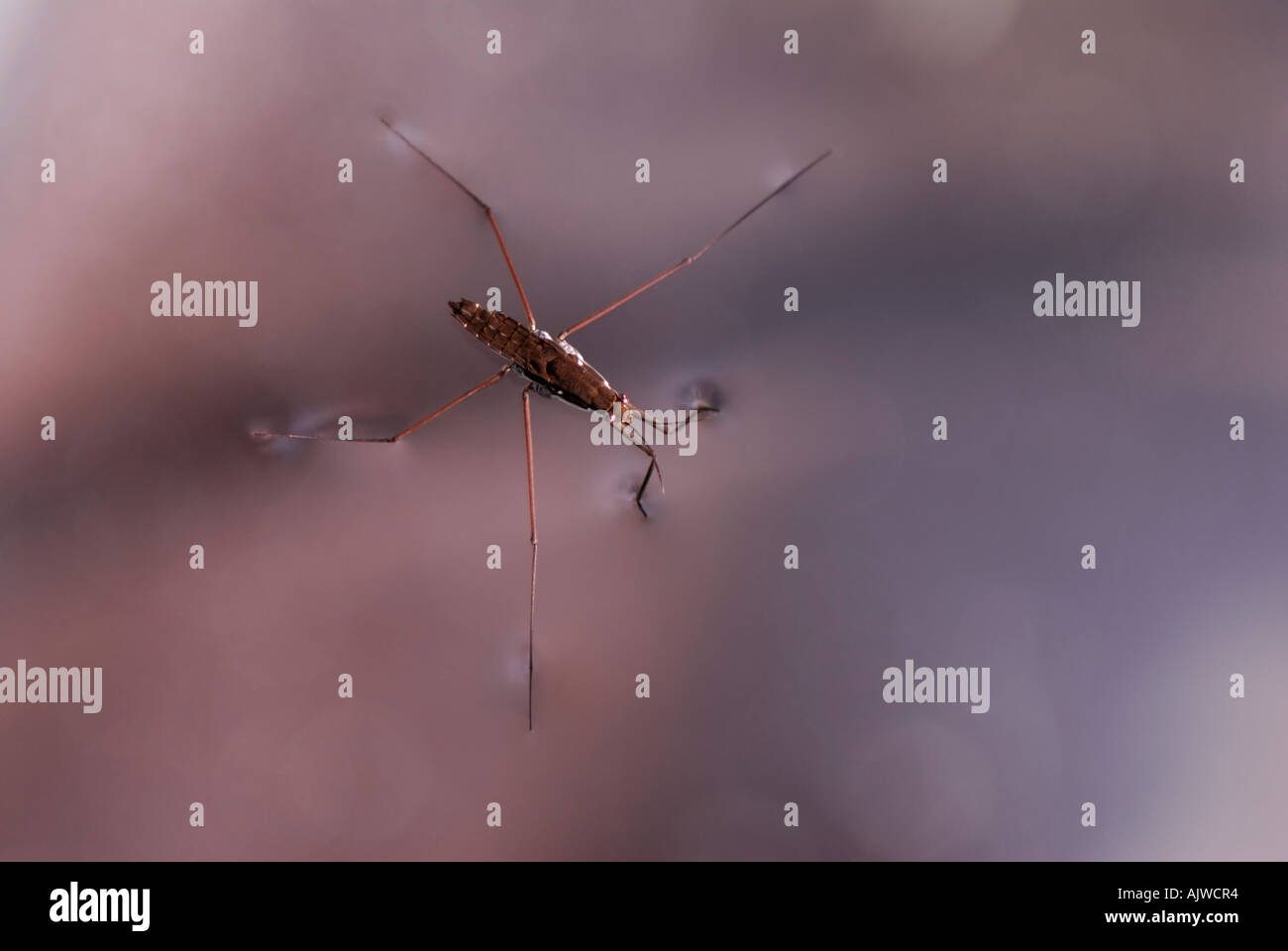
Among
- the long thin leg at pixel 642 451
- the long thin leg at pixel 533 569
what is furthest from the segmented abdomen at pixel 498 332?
the long thin leg at pixel 642 451

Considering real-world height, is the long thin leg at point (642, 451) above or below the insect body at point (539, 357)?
below

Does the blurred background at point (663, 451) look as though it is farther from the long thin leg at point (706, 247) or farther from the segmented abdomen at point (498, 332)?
the segmented abdomen at point (498, 332)

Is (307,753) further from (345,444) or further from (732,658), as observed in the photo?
(732,658)

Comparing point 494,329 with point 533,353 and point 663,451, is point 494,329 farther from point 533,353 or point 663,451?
point 663,451

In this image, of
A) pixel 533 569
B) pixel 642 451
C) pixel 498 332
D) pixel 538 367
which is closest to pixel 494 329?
pixel 498 332

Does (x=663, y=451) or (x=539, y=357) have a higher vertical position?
(x=539, y=357)

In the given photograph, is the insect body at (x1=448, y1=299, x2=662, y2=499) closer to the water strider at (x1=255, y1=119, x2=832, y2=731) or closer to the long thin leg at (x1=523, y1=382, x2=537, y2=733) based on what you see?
the water strider at (x1=255, y1=119, x2=832, y2=731)

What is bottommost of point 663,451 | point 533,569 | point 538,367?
point 533,569
